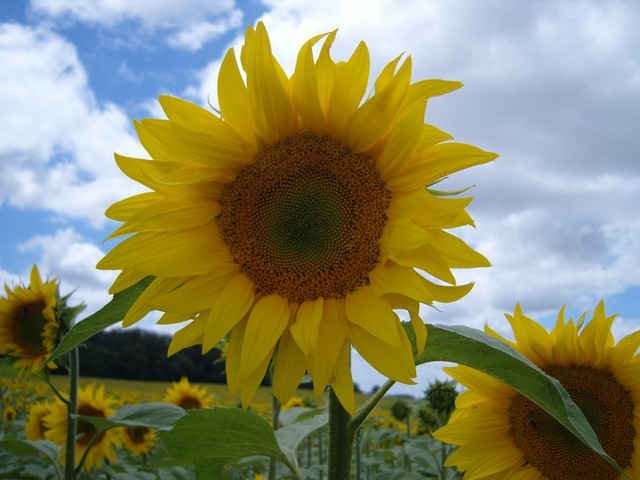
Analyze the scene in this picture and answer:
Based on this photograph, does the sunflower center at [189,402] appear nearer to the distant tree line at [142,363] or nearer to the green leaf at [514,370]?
the green leaf at [514,370]

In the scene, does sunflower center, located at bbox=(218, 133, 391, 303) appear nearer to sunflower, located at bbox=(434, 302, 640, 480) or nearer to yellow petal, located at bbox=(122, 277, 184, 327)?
yellow petal, located at bbox=(122, 277, 184, 327)

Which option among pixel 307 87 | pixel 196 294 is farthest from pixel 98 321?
pixel 307 87

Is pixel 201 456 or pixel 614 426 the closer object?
pixel 201 456

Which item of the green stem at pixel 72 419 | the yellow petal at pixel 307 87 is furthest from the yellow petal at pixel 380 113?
the green stem at pixel 72 419

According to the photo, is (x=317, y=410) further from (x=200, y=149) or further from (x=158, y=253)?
(x=200, y=149)

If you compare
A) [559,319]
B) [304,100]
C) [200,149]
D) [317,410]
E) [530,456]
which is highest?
[304,100]

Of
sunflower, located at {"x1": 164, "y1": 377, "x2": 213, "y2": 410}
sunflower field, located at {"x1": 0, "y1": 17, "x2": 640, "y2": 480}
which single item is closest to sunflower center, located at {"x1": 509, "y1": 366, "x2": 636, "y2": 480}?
sunflower field, located at {"x1": 0, "y1": 17, "x2": 640, "y2": 480}

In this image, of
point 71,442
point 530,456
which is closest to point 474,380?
point 530,456
